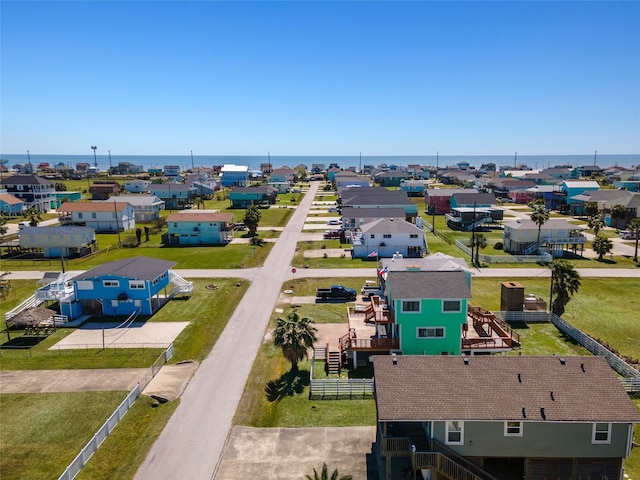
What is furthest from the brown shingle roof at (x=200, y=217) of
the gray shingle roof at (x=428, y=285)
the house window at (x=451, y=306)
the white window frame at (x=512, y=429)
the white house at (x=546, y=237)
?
the white window frame at (x=512, y=429)

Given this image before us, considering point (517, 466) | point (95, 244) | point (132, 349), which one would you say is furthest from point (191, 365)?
point (95, 244)

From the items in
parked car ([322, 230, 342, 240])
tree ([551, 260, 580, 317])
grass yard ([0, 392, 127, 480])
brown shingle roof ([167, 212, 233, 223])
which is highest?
brown shingle roof ([167, 212, 233, 223])

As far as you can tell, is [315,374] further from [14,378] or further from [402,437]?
[14,378]

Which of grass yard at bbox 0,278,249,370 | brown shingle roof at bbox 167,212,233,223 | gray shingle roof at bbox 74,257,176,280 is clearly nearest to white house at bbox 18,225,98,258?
brown shingle roof at bbox 167,212,233,223

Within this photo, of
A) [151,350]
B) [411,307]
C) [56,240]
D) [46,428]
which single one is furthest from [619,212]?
[56,240]

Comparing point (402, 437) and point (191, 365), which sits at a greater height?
point (402, 437)

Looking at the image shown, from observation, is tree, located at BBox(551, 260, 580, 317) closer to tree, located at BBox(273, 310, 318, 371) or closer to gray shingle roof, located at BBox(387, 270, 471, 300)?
gray shingle roof, located at BBox(387, 270, 471, 300)
